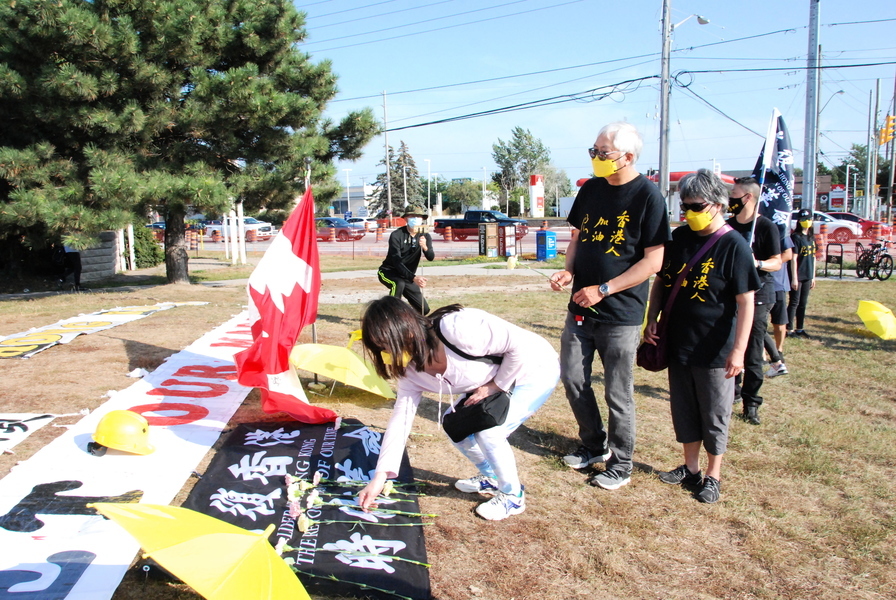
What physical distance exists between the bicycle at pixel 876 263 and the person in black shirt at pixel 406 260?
1171 cm

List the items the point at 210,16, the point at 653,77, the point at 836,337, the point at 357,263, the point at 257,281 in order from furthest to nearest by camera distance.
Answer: the point at 357,263, the point at 653,77, the point at 210,16, the point at 836,337, the point at 257,281

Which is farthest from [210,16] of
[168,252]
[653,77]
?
[653,77]

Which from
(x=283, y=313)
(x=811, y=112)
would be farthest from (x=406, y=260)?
(x=811, y=112)

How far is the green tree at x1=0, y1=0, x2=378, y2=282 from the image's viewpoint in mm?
10812

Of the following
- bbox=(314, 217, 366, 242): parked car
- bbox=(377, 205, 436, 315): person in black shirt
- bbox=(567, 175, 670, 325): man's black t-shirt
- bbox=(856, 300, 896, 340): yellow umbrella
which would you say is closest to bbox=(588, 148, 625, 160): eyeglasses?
bbox=(567, 175, 670, 325): man's black t-shirt

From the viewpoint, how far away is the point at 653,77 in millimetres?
20703

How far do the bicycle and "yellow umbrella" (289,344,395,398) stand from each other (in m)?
13.7

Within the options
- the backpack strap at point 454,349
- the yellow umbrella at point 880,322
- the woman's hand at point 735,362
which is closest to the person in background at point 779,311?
the yellow umbrella at point 880,322

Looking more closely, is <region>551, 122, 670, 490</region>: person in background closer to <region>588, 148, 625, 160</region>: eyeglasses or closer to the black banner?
<region>588, 148, 625, 160</region>: eyeglasses

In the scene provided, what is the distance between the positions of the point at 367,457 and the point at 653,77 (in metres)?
20.1

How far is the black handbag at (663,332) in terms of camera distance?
3398mm

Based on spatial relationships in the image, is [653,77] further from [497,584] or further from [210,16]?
[497,584]

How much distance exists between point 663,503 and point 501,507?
928 millimetres

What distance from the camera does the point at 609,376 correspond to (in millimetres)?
3566
